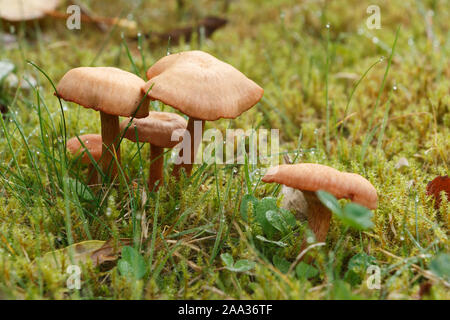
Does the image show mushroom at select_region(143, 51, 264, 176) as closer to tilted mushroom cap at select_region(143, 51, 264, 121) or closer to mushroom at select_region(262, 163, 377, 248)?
tilted mushroom cap at select_region(143, 51, 264, 121)

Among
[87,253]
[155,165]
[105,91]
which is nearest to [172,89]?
[105,91]

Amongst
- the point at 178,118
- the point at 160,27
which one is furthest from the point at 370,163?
the point at 160,27

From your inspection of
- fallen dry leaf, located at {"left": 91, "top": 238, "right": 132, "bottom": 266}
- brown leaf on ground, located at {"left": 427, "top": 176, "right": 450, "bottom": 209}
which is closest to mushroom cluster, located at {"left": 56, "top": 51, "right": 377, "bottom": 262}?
fallen dry leaf, located at {"left": 91, "top": 238, "right": 132, "bottom": 266}

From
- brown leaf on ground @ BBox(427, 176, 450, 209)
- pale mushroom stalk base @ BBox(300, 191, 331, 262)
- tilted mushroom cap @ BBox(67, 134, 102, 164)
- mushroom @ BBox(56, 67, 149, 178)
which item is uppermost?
mushroom @ BBox(56, 67, 149, 178)

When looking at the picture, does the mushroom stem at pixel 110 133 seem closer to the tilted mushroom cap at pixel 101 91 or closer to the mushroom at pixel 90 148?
the mushroom at pixel 90 148

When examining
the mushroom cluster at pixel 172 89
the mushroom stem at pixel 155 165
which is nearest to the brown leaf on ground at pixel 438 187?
the mushroom cluster at pixel 172 89
